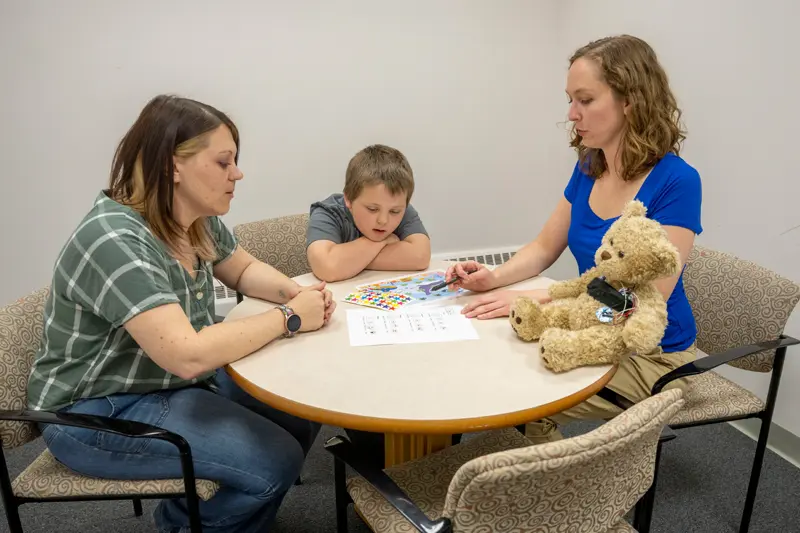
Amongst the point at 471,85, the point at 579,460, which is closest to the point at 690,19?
the point at 471,85

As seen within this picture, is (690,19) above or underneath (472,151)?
above

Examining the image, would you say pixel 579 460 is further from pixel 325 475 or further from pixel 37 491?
pixel 325 475

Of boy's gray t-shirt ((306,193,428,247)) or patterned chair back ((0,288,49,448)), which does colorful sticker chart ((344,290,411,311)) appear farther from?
patterned chair back ((0,288,49,448))

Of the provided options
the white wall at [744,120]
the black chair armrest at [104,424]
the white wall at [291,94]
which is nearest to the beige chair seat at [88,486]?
the black chair armrest at [104,424]

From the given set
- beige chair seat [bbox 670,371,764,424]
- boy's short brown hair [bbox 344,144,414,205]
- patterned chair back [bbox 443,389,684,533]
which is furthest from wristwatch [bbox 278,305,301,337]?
beige chair seat [bbox 670,371,764,424]

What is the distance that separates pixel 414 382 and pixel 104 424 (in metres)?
0.67

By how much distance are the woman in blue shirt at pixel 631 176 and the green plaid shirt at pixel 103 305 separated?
812 mm

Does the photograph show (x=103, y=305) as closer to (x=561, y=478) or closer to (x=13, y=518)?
(x=13, y=518)

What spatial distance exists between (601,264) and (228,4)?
Result: 2.17 metres

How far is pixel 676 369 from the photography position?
1503 mm

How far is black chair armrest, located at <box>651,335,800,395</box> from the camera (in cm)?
148

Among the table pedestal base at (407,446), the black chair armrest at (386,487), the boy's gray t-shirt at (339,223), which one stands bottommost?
the table pedestal base at (407,446)

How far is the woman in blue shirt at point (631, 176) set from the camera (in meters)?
1.57

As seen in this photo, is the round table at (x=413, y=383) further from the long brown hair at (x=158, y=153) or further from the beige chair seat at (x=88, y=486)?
the long brown hair at (x=158, y=153)
